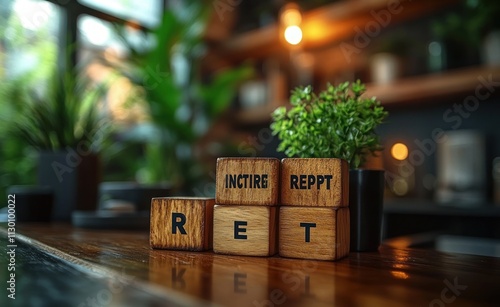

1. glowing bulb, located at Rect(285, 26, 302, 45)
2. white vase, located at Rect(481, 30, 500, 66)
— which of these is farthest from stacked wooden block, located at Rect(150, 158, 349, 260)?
glowing bulb, located at Rect(285, 26, 302, 45)

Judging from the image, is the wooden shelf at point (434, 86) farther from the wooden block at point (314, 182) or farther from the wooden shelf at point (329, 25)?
the wooden block at point (314, 182)

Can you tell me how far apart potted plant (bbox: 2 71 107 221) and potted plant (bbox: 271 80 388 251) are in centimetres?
108

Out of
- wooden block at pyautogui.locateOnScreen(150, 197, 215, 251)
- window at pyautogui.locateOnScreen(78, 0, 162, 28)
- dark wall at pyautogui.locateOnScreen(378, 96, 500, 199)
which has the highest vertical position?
window at pyautogui.locateOnScreen(78, 0, 162, 28)

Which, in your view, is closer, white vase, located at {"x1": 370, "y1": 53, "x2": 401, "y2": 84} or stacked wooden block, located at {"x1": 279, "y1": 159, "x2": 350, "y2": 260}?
stacked wooden block, located at {"x1": 279, "y1": 159, "x2": 350, "y2": 260}

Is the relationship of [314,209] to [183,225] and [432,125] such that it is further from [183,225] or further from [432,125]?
[432,125]

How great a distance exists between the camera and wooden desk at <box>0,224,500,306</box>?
1.59 ft

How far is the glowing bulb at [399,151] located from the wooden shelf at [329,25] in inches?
34.2

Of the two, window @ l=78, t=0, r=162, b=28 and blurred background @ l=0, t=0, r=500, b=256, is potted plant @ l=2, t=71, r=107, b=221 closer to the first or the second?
blurred background @ l=0, t=0, r=500, b=256

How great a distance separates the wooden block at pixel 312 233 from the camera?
80 cm

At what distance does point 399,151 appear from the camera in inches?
129

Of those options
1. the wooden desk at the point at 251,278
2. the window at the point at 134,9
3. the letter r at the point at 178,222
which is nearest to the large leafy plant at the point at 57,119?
the wooden desk at the point at 251,278

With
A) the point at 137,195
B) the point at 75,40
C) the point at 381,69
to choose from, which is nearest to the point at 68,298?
the point at 137,195

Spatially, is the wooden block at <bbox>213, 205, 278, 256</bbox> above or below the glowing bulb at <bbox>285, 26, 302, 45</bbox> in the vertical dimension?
below

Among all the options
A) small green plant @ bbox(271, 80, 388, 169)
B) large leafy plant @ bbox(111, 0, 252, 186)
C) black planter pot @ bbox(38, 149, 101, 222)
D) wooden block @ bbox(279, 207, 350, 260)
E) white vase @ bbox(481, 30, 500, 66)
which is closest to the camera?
wooden block @ bbox(279, 207, 350, 260)
